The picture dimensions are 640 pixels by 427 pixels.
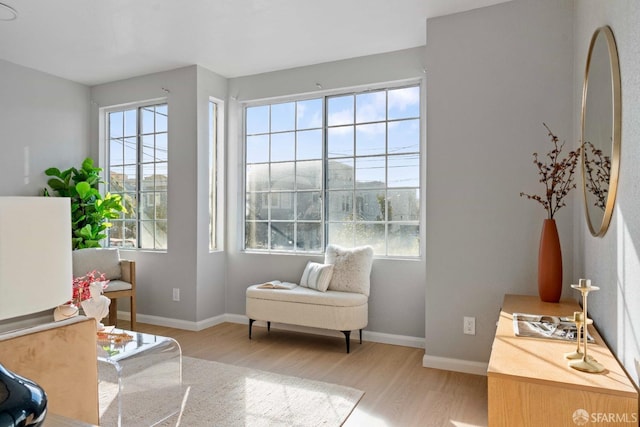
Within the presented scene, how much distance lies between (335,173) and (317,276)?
1.06 meters

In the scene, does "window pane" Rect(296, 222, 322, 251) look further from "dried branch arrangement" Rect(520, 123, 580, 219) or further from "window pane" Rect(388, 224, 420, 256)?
"dried branch arrangement" Rect(520, 123, 580, 219)

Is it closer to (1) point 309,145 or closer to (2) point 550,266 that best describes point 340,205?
(1) point 309,145

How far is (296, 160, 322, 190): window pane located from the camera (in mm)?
4301

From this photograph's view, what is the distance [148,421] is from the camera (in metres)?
2.37

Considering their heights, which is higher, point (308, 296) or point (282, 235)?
point (282, 235)

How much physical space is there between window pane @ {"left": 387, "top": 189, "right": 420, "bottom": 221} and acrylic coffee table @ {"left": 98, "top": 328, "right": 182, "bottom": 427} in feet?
7.25

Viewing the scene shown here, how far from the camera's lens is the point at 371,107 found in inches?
161

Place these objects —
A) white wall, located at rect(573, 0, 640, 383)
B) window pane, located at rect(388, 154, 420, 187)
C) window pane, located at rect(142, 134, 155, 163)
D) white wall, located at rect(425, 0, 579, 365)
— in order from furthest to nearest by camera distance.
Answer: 1. window pane, located at rect(142, 134, 155, 163)
2. window pane, located at rect(388, 154, 420, 187)
3. white wall, located at rect(425, 0, 579, 365)
4. white wall, located at rect(573, 0, 640, 383)

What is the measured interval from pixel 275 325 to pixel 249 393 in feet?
5.17

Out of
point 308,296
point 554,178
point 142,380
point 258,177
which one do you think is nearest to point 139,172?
point 258,177

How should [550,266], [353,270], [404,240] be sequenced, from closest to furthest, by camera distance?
[550,266], [353,270], [404,240]

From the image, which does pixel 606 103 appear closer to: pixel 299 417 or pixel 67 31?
pixel 299 417

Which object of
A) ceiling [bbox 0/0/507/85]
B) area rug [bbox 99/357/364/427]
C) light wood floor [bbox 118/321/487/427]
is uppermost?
ceiling [bbox 0/0/507/85]

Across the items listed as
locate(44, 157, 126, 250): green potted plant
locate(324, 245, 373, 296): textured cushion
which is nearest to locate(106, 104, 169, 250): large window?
locate(44, 157, 126, 250): green potted plant
